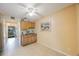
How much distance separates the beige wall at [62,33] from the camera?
1.65 meters

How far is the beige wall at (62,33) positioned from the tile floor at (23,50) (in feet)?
0.42

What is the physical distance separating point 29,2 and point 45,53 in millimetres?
1048

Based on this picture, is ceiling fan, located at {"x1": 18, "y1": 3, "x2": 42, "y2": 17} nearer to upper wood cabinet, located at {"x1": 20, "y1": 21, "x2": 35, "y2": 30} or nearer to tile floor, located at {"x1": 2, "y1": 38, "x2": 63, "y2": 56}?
upper wood cabinet, located at {"x1": 20, "y1": 21, "x2": 35, "y2": 30}

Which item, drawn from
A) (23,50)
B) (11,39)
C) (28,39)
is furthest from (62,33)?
(11,39)

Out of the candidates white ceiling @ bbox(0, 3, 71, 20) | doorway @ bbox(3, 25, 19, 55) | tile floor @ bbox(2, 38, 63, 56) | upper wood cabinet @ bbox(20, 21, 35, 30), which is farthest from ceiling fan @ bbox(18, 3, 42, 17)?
tile floor @ bbox(2, 38, 63, 56)

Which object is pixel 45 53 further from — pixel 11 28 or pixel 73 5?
pixel 73 5

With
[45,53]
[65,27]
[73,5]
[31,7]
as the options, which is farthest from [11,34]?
[73,5]

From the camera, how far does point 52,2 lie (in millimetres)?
1641

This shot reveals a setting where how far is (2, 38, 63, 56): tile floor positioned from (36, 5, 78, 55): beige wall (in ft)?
0.42

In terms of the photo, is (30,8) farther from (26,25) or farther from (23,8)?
(26,25)

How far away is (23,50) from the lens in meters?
1.71

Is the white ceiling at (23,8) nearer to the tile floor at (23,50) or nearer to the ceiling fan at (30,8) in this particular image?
the ceiling fan at (30,8)

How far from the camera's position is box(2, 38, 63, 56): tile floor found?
167 centimetres

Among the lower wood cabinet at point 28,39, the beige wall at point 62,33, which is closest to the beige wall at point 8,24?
the lower wood cabinet at point 28,39
